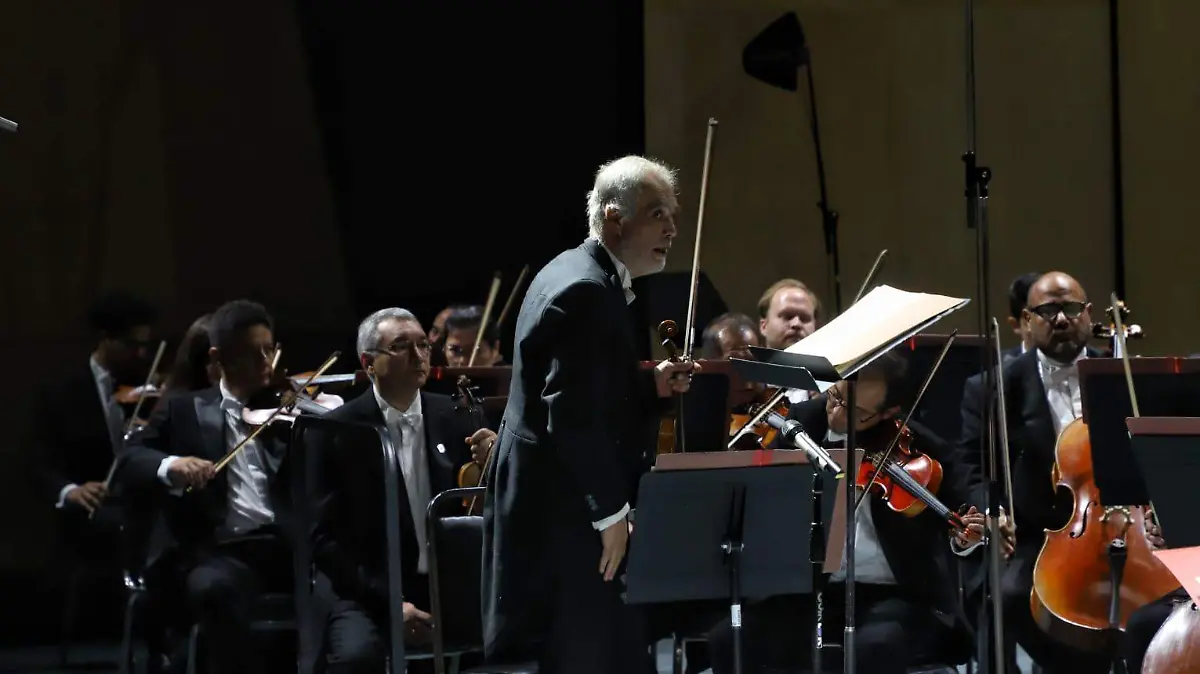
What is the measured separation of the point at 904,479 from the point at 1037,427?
0.93 m

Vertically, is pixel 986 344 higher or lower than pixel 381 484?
higher

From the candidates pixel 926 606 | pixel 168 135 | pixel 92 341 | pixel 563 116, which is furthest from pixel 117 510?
pixel 926 606

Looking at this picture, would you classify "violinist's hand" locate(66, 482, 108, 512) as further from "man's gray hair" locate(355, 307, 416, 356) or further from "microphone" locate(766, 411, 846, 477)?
"microphone" locate(766, 411, 846, 477)

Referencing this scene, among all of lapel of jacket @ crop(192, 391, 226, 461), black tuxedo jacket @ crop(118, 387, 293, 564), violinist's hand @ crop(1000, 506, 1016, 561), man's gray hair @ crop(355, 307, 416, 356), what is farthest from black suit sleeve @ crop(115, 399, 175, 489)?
violinist's hand @ crop(1000, 506, 1016, 561)

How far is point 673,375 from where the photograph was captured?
9.12 feet

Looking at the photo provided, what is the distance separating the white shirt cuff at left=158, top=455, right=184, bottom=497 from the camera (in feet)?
13.0

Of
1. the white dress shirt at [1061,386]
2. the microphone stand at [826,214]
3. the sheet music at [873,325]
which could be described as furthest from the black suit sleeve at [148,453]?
the microphone stand at [826,214]

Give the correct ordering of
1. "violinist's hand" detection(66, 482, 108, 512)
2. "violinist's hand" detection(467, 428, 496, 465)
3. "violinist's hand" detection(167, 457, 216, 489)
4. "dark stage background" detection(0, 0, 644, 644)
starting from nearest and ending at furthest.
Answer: "violinist's hand" detection(467, 428, 496, 465) → "violinist's hand" detection(167, 457, 216, 489) → "violinist's hand" detection(66, 482, 108, 512) → "dark stage background" detection(0, 0, 644, 644)

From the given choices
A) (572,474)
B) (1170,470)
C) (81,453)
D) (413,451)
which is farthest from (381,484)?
(81,453)

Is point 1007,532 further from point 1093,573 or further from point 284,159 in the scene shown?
point 284,159

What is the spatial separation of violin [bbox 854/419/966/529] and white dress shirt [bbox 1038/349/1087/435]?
3.04 ft

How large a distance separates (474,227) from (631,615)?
3.22 m

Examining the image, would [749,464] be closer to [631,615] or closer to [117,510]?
[631,615]

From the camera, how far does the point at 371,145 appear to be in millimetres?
5855
